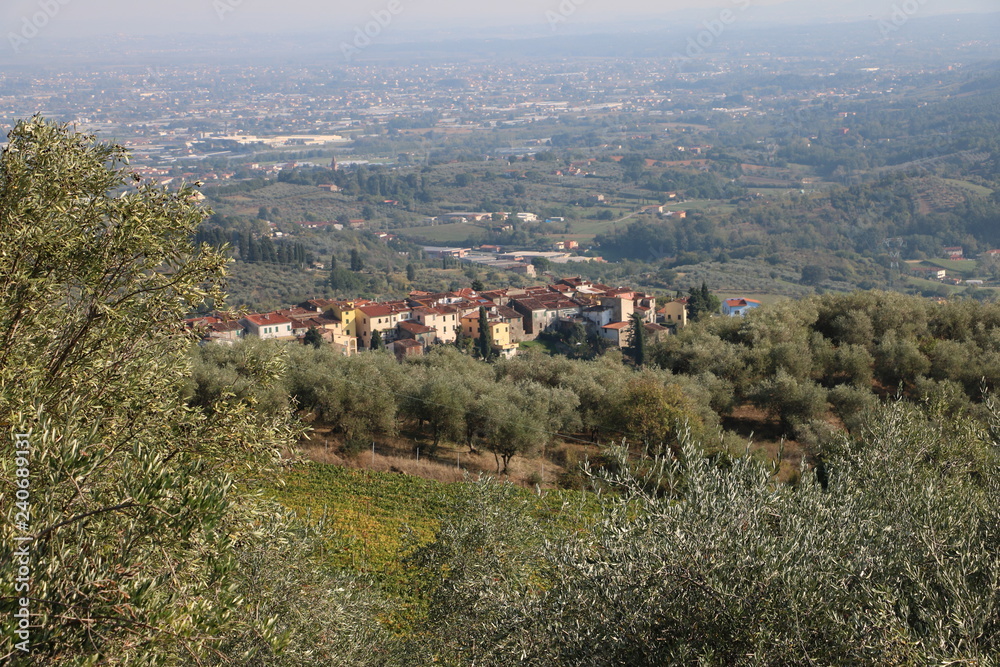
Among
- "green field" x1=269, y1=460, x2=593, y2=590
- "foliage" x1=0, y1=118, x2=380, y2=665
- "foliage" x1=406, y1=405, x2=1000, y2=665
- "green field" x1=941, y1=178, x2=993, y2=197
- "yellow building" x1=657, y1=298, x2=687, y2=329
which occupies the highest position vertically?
"foliage" x1=0, y1=118, x2=380, y2=665

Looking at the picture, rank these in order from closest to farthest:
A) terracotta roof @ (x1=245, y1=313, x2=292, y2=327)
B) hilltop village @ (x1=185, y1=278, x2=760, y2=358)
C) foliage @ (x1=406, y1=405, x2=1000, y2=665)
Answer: foliage @ (x1=406, y1=405, x2=1000, y2=665) < terracotta roof @ (x1=245, y1=313, x2=292, y2=327) < hilltop village @ (x1=185, y1=278, x2=760, y2=358)

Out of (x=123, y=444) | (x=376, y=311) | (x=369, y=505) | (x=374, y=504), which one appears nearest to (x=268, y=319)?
(x=376, y=311)

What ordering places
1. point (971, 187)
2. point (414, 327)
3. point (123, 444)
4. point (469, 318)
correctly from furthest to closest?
point (971, 187) < point (469, 318) < point (414, 327) < point (123, 444)

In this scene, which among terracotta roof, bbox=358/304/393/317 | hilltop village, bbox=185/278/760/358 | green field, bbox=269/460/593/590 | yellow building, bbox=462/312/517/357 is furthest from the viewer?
terracotta roof, bbox=358/304/393/317

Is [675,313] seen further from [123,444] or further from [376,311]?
[123,444]

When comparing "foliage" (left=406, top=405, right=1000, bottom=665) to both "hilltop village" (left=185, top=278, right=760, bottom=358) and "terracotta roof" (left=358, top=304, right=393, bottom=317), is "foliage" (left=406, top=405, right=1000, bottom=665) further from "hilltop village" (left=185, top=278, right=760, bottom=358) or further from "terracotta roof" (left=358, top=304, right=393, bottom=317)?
"terracotta roof" (left=358, top=304, right=393, bottom=317)

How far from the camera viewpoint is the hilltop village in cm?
5066

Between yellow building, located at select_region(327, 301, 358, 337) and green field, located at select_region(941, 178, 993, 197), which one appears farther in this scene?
green field, located at select_region(941, 178, 993, 197)

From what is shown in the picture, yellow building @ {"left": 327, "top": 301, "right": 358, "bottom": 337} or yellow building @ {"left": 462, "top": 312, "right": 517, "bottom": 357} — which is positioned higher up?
yellow building @ {"left": 327, "top": 301, "right": 358, "bottom": 337}

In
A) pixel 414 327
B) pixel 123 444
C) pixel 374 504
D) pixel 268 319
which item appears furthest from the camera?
pixel 414 327

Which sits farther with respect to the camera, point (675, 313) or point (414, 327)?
point (675, 313)

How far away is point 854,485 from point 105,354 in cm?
555

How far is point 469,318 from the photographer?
180ft

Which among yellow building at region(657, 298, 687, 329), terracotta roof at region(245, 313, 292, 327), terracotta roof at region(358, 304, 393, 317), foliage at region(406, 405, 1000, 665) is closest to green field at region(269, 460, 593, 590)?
foliage at region(406, 405, 1000, 665)
